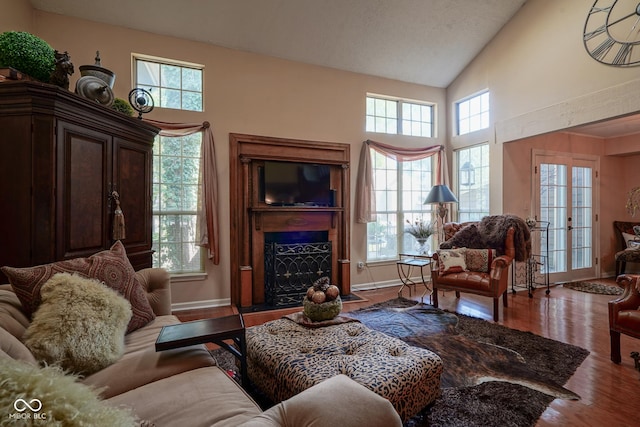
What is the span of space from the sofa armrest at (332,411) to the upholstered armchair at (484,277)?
2.97 m

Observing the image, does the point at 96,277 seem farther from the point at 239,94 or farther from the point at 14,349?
the point at 239,94

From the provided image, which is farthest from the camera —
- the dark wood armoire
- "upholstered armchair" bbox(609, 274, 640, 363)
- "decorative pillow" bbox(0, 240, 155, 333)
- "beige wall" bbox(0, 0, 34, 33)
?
"beige wall" bbox(0, 0, 34, 33)

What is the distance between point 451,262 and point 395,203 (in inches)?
61.7

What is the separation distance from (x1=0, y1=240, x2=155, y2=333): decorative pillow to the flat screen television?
7.65ft

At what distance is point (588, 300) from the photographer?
4.16m

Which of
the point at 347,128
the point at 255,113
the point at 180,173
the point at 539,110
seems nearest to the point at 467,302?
the point at 539,110

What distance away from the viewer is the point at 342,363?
163 centimetres

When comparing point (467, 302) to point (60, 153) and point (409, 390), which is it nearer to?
point (409, 390)

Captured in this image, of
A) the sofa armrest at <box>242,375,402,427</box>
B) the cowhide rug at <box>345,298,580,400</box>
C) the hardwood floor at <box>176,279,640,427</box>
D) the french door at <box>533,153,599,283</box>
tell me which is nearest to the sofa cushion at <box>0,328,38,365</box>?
the sofa armrest at <box>242,375,402,427</box>

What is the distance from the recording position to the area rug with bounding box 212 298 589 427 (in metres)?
1.83

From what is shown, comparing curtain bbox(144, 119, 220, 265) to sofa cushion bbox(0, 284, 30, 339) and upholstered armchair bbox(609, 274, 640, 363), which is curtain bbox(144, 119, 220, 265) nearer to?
sofa cushion bbox(0, 284, 30, 339)

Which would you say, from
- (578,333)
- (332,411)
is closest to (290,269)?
(578,333)

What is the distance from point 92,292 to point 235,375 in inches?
44.5

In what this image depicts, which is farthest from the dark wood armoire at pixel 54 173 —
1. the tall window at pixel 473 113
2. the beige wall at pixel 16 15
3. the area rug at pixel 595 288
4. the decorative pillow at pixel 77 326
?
the area rug at pixel 595 288
